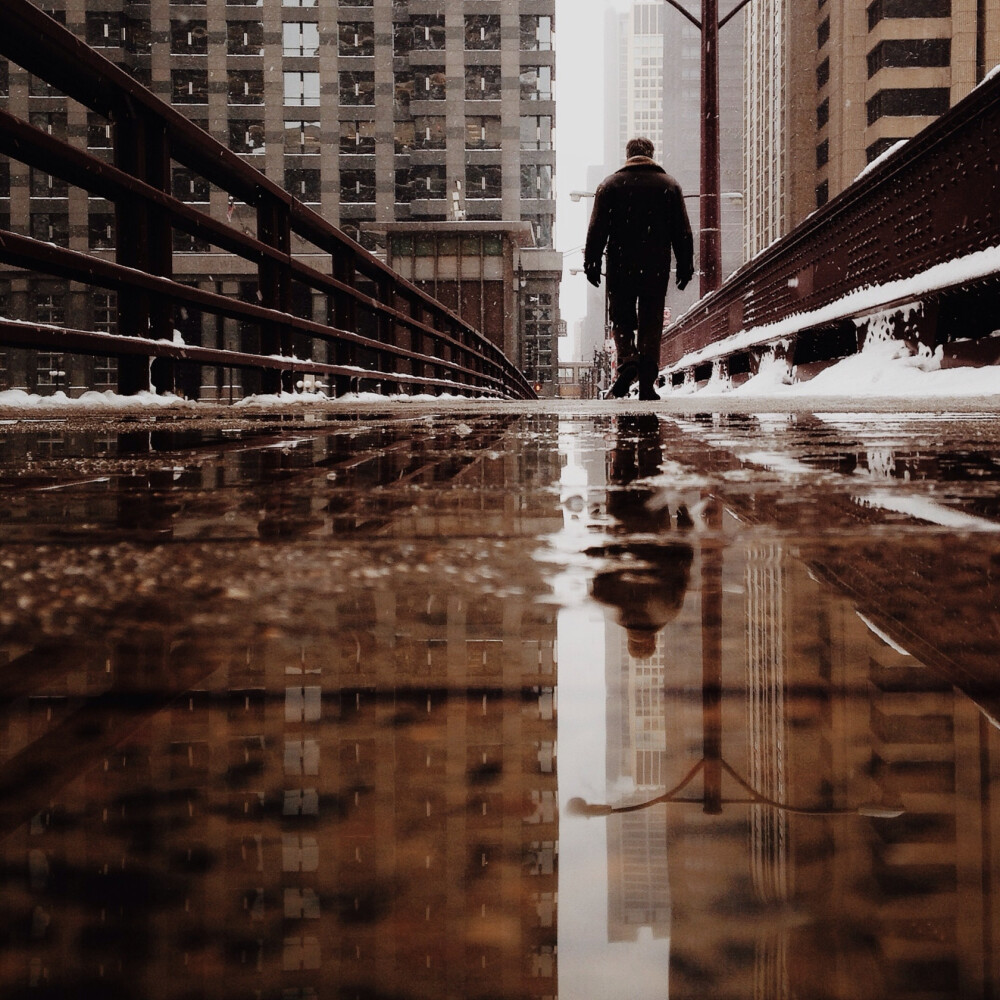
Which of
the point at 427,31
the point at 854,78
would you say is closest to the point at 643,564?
the point at 854,78

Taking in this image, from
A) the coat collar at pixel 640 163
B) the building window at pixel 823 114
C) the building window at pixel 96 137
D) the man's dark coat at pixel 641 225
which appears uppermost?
the building window at pixel 823 114

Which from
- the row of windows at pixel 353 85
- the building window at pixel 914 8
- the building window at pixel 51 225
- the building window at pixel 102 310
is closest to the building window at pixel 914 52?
the building window at pixel 914 8

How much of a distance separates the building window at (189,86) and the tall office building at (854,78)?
106 ft

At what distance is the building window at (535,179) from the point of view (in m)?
62.8

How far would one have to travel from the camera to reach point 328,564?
1074 millimetres

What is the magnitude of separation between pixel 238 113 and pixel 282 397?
56.2 metres

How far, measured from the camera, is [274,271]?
674cm

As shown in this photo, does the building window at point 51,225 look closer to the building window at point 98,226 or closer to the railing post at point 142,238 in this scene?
the building window at point 98,226

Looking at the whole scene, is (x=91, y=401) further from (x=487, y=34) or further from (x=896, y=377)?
(x=487, y=34)

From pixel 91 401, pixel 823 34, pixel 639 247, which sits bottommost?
pixel 91 401

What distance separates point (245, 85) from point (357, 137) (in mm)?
6566

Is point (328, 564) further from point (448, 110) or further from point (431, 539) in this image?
point (448, 110)

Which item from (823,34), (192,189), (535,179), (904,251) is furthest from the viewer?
(535,179)

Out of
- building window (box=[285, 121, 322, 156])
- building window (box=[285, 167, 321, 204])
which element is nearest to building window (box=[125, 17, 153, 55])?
building window (box=[285, 121, 322, 156])
